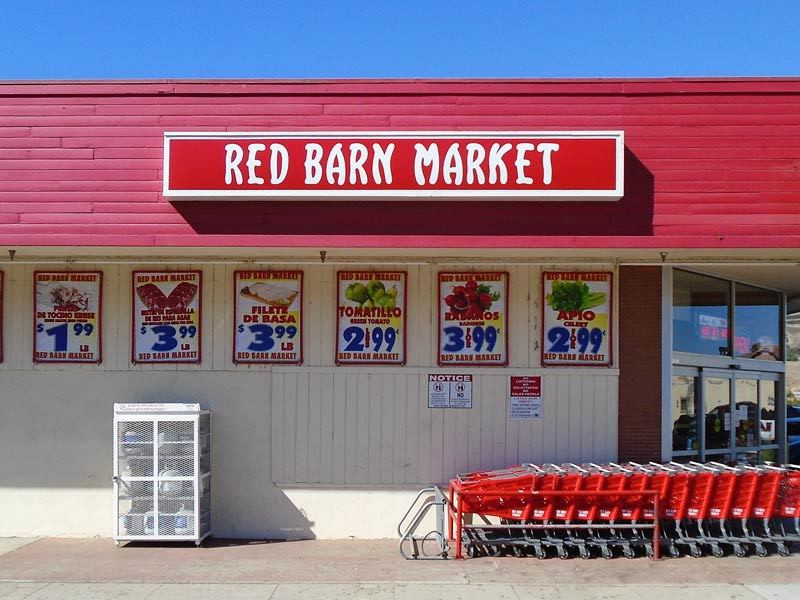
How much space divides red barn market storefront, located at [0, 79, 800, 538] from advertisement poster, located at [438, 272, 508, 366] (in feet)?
0.08

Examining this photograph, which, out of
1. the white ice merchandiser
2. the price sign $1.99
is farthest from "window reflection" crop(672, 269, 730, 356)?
the price sign $1.99

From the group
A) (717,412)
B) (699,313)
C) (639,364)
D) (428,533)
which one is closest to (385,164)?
(639,364)

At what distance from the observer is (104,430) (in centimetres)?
1054

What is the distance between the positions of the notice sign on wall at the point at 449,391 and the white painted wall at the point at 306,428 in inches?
3.7

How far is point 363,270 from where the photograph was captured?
10.6 meters

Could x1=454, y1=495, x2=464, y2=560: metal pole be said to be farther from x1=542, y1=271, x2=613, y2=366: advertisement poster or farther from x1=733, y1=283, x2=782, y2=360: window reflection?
x1=733, y1=283, x2=782, y2=360: window reflection

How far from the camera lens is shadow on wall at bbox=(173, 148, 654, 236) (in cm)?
938

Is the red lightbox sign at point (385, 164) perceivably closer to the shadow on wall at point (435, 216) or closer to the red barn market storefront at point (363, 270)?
the red barn market storefront at point (363, 270)

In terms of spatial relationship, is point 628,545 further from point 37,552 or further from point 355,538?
point 37,552

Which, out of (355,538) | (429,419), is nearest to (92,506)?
(355,538)

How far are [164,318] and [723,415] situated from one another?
7771 millimetres

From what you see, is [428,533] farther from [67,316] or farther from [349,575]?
[67,316]

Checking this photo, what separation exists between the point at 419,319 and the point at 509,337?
1134 millimetres

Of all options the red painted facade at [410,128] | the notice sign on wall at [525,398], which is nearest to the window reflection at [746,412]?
the notice sign on wall at [525,398]
